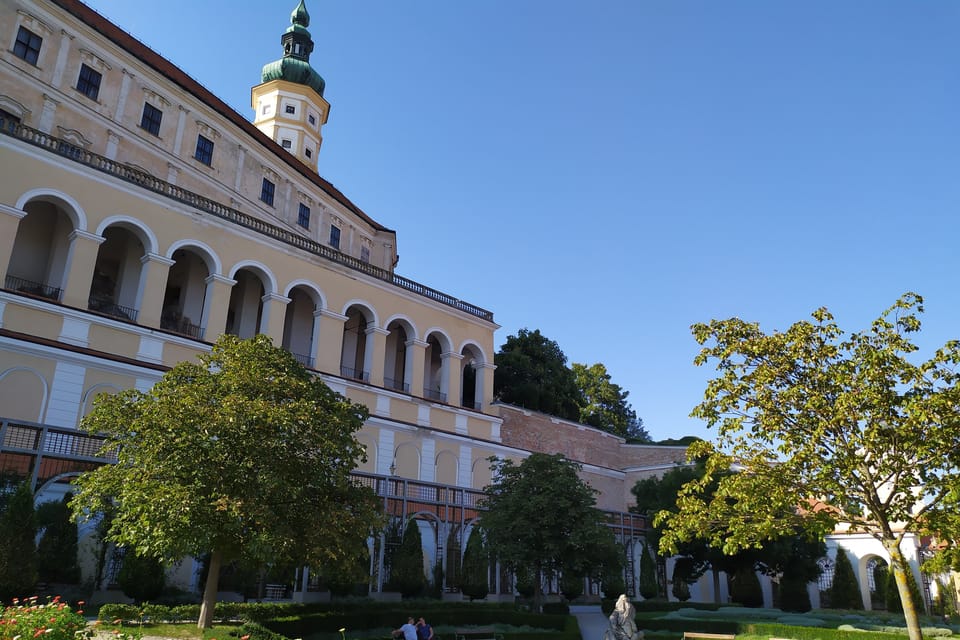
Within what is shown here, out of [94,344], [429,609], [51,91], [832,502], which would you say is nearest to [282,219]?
[51,91]

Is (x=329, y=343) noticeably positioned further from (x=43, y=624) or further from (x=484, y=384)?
(x=43, y=624)

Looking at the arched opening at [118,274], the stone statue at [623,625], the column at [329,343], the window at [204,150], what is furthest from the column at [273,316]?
the stone statue at [623,625]

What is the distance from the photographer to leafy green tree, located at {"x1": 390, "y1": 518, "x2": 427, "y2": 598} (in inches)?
902

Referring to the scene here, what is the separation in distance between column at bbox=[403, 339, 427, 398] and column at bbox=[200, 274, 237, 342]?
9.74 m

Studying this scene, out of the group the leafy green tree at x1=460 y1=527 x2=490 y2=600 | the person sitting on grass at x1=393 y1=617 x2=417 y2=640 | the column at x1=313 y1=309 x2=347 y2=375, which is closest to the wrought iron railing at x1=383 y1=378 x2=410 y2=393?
the column at x1=313 y1=309 x2=347 y2=375

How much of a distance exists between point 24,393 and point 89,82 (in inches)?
602

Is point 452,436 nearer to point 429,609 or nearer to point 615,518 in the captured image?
point 615,518

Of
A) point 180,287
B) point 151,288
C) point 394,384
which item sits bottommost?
point 394,384

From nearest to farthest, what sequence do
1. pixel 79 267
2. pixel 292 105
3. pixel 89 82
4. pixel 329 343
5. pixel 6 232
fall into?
pixel 6 232 → pixel 79 267 → pixel 89 82 → pixel 329 343 → pixel 292 105

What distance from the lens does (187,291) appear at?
32.6 metres

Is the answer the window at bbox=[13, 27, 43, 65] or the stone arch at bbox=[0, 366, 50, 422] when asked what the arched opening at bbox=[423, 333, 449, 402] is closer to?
the stone arch at bbox=[0, 366, 50, 422]

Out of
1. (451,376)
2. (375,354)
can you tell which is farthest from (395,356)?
(375,354)

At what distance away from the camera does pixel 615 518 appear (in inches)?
1379

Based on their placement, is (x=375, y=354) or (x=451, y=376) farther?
(x=451, y=376)
